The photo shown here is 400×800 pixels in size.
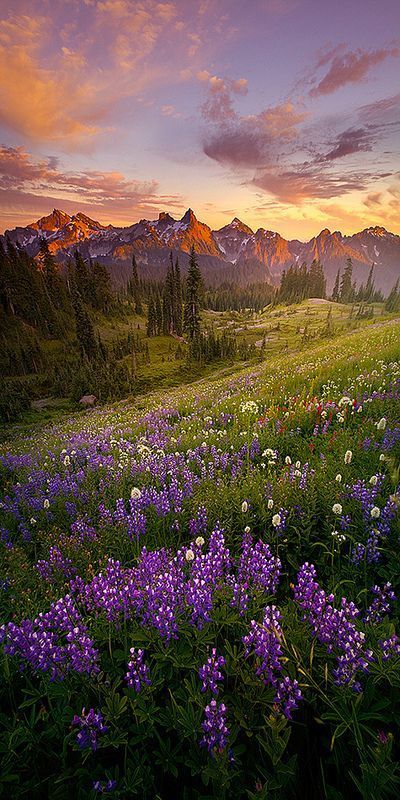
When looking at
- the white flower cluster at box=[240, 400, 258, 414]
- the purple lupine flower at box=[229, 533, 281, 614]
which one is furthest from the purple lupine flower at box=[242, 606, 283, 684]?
the white flower cluster at box=[240, 400, 258, 414]

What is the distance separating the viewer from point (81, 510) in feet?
16.4

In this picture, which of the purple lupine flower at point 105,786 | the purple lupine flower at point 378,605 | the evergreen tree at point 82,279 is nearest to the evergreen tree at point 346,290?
the evergreen tree at point 82,279

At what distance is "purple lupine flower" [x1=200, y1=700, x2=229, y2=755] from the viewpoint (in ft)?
5.65

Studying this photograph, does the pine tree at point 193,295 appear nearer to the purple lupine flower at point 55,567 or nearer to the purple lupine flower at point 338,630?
the purple lupine flower at point 55,567

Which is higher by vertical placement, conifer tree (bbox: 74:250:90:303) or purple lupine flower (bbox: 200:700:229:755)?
conifer tree (bbox: 74:250:90:303)

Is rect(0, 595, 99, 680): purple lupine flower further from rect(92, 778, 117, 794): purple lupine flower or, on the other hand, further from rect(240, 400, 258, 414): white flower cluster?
rect(240, 400, 258, 414): white flower cluster

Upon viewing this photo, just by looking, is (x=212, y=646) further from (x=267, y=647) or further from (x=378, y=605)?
(x=378, y=605)

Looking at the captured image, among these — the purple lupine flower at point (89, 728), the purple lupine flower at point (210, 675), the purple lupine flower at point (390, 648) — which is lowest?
the purple lupine flower at point (89, 728)

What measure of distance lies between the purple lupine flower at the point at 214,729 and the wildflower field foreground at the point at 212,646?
14 millimetres

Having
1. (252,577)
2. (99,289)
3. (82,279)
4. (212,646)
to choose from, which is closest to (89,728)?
(212,646)

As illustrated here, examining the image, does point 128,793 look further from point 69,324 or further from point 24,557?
point 69,324

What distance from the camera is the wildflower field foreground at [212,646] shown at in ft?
5.84

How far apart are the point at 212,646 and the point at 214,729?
2.54 feet

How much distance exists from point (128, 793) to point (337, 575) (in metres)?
2.15
